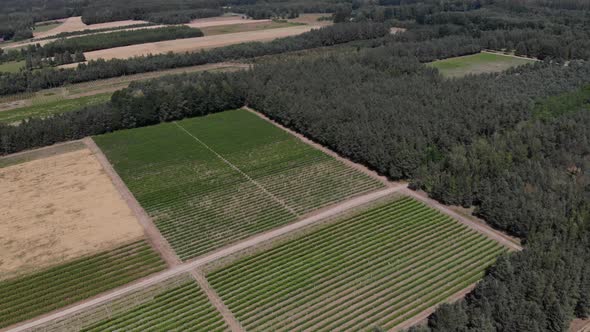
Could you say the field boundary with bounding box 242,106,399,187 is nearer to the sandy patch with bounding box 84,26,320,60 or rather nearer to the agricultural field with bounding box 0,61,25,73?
the sandy patch with bounding box 84,26,320,60

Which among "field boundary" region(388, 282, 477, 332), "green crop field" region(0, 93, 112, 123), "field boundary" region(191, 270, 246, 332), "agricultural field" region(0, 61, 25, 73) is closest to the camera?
"field boundary" region(388, 282, 477, 332)

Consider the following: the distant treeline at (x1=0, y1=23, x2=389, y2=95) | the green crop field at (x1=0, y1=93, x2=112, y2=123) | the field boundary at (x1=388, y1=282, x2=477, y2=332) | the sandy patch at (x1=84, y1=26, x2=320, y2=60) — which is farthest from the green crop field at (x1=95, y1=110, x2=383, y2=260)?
the sandy patch at (x1=84, y1=26, x2=320, y2=60)

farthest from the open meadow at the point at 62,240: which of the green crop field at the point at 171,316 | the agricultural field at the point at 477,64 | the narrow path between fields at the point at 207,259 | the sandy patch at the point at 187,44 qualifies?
the agricultural field at the point at 477,64

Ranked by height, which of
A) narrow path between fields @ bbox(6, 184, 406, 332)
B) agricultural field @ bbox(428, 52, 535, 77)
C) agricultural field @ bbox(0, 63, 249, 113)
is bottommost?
narrow path between fields @ bbox(6, 184, 406, 332)

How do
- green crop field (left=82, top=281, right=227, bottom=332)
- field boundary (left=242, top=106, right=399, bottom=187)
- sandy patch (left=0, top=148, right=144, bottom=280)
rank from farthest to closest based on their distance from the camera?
field boundary (left=242, top=106, right=399, bottom=187)
sandy patch (left=0, top=148, right=144, bottom=280)
green crop field (left=82, top=281, right=227, bottom=332)

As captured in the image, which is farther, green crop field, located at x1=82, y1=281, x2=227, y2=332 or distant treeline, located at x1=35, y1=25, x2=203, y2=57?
distant treeline, located at x1=35, y1=25, x2=203, y2=57

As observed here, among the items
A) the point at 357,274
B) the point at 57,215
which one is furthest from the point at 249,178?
the point at 357,274

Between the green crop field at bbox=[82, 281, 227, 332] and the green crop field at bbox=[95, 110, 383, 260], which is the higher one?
the green crop field at bbox=[95, 110, 383, 260]

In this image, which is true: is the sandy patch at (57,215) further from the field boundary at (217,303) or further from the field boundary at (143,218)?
the field boundary at (217,303)
